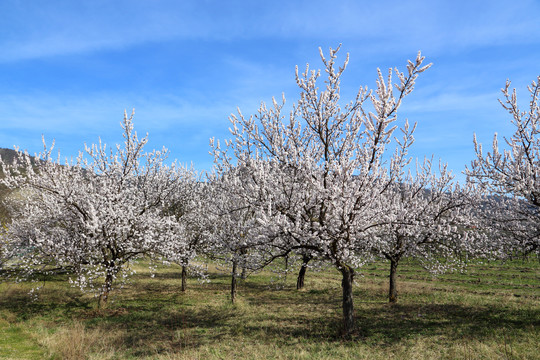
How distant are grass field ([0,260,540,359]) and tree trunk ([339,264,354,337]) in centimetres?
38

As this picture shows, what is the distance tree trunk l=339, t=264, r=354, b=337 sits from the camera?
12.0 metres

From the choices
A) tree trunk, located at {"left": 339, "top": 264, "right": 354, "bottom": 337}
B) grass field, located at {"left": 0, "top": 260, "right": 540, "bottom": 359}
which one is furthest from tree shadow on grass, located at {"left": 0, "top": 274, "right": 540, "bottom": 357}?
tree trunk, located at {"left": 339, "top": 264, "right": 354, "bottom": 337}

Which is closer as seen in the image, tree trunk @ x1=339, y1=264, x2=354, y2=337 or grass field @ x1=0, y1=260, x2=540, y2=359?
grass field @ x1=0, y1=260, x2=540, y2=359

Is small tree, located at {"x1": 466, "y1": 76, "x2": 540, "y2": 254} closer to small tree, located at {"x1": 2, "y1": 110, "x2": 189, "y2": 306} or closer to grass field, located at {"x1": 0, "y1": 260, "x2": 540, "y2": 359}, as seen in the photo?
grass field, located at {"x1": 0, "y1": 260, "x2": 540, "y2": 359}

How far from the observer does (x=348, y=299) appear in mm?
12219

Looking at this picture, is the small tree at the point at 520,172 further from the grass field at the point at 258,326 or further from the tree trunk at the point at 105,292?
the tree trunk at the point at 105,292

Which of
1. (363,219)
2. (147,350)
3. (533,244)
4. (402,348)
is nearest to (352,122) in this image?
(363,219)

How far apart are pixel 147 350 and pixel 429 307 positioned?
1444 cm

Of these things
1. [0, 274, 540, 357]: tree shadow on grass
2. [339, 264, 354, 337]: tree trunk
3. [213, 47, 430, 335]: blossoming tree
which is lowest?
[0, 274, 540, 357]: tree shadow on grass

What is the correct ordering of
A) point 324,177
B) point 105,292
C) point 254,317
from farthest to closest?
point 105,292
point 254,317
point 324,177

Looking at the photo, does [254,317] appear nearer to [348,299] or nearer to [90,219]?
[348,299]

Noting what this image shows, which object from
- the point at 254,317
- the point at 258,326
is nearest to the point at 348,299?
the point at 258,326

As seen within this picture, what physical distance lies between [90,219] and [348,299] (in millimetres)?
13738

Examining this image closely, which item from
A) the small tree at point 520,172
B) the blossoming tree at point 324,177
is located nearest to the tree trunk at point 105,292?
the blossoming tree at point 324,177
